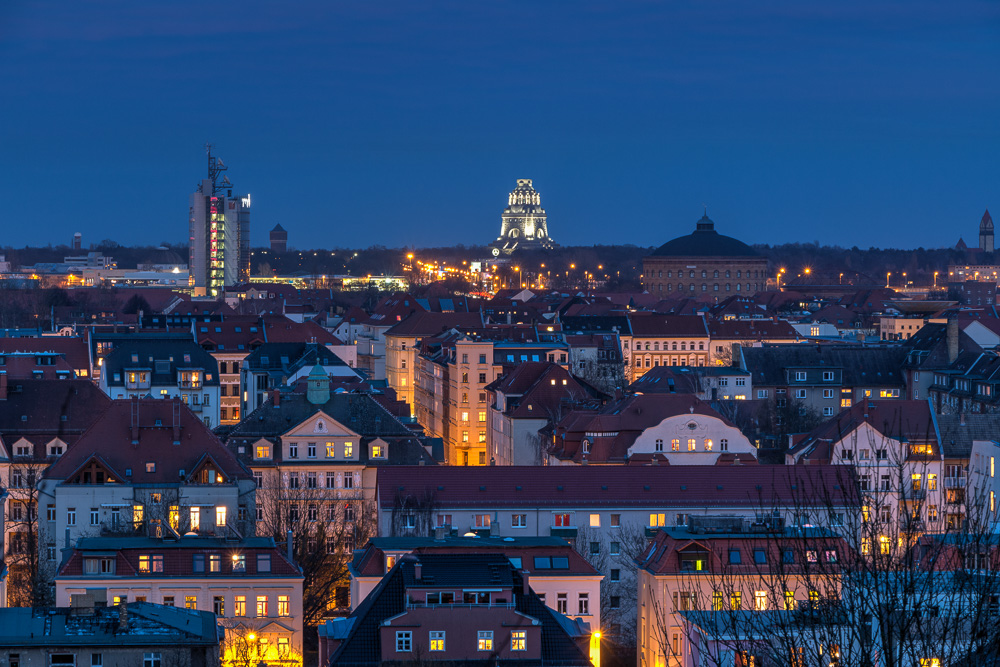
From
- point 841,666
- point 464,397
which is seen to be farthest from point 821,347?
point 841,666

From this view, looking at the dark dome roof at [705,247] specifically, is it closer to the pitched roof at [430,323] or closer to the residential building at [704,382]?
the pitched roof at [430,323]

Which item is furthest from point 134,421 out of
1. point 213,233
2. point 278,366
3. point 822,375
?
point 213,233

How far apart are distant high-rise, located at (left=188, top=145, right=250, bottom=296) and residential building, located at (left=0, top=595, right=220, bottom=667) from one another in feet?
410

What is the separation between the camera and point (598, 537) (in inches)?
1581

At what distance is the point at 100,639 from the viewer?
26281 mm

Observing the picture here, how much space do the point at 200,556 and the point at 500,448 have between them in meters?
28.0

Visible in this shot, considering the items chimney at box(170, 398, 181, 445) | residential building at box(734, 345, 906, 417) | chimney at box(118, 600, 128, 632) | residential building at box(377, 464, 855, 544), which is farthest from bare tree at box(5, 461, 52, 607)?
residential building at box(734, 345, 906, 417)

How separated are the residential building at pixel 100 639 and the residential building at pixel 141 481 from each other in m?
12.8

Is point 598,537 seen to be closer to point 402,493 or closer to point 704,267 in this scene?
point 402,493

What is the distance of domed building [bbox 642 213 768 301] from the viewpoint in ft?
580

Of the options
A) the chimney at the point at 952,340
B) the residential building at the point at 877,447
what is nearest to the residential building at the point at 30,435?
the residential building at the point at 877,447

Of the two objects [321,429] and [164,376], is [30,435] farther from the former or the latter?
[164,376]

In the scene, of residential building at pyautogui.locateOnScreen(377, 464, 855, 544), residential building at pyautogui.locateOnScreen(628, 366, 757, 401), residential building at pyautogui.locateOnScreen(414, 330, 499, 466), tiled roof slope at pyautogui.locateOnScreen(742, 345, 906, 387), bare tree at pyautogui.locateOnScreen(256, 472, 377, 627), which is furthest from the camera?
tiled roof slope at pyautogui.locateOnScreen(742, 345, 906, 387)

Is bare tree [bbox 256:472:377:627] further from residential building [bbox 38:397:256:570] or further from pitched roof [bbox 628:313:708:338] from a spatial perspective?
pitched roof [bbox 628:313:708:338]
